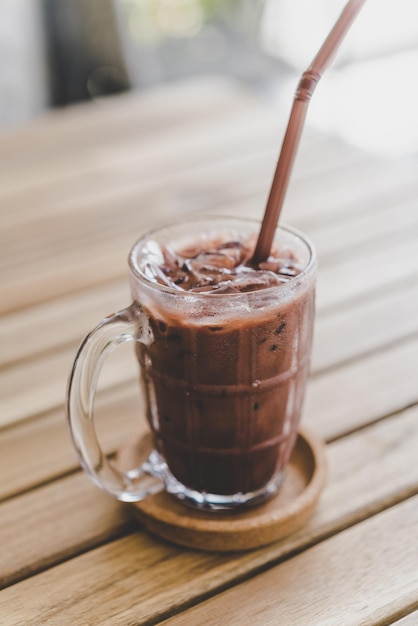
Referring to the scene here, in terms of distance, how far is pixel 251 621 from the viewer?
0.66 metres

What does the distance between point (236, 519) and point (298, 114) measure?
0.40 m

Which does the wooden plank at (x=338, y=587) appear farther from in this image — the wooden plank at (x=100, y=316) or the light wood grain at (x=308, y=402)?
the wooden plank at (x=100, y=316)

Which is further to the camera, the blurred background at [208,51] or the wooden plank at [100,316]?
the blurred background at [208,51]

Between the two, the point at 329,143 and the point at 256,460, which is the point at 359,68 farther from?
the point at 256,460

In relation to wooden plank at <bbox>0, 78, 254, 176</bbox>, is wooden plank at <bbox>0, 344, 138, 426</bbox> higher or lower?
lower

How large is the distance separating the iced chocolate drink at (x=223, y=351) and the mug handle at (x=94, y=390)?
0.02 m

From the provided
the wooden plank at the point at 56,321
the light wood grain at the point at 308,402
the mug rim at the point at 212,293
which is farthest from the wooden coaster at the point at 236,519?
the wooden plank at the point at 56,321

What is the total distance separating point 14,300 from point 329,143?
2.77 ft

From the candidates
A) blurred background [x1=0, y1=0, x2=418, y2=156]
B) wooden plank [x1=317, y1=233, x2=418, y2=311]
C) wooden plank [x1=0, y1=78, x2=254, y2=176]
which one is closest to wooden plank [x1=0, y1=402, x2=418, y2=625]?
wooden plank [x1=317, y1=233, x2=418, y2=311]

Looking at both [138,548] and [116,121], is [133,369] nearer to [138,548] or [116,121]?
[138,548]

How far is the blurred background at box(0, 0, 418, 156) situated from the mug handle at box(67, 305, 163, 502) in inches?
59.3

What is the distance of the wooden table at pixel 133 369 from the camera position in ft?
2.27

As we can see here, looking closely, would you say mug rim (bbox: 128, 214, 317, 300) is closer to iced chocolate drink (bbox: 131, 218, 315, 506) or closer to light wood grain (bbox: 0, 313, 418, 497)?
iced chocolate drink (bbox: 131, 218, 315, 506)

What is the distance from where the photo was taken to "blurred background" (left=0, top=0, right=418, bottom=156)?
2.89 m
